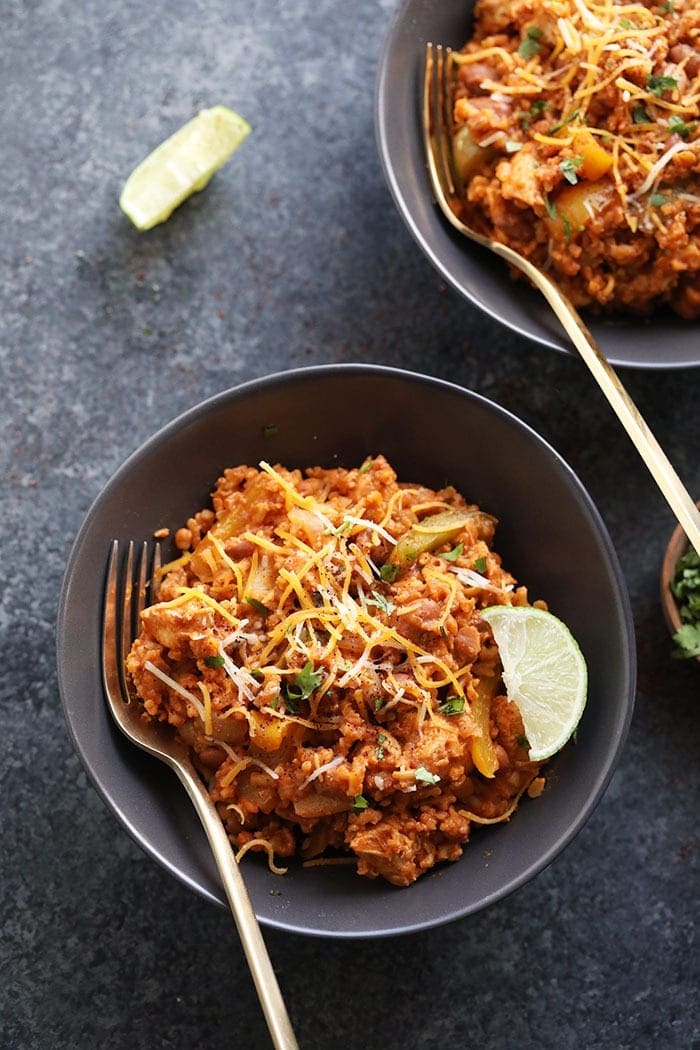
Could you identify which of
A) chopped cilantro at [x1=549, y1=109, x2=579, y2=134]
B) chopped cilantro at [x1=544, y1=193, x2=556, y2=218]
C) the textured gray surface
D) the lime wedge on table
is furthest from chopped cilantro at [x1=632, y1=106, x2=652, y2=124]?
the lime wedge on table

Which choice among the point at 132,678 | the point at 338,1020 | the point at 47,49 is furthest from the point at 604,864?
the point at 47,49

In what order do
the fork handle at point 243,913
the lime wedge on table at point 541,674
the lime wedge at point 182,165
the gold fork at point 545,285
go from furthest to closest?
the lime wedge at point 182,165
the gold fork at point 545,285
the lime wedge on table at point 541,674
the fork handle at point 243,913

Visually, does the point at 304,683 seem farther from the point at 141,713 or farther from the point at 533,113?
the point at 533,113

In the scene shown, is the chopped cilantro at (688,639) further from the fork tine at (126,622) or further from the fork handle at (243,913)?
the fork tine at (126,622)

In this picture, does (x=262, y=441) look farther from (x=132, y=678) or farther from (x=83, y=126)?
(x=83, y=126)

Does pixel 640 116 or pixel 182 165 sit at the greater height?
pixel 182 165

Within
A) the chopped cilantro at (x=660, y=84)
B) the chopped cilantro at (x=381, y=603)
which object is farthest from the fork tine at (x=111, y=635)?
the chopped cilantro at (x=660, y=84)

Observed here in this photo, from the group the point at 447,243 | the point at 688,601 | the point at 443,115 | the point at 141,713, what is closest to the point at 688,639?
the point at 688,601
